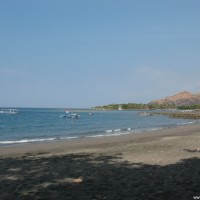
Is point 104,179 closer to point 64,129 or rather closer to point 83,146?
point 83,146

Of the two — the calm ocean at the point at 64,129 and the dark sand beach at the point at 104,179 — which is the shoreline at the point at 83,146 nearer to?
the calm ocean at the point at 64,129

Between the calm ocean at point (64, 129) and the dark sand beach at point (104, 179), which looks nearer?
the dark sand beach at point (104, 179)

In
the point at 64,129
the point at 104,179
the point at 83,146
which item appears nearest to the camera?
the point at 104,179

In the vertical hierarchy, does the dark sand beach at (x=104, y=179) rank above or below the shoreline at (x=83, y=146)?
above

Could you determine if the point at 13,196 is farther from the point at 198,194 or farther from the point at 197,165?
the point at 197,165

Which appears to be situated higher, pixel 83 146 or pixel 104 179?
pixel 104 179

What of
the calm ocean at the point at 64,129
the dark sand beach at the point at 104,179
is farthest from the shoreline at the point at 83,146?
the dark sand beach at the point at 104,179

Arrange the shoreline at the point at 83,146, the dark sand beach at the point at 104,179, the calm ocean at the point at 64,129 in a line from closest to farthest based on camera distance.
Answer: the dark sand beach at the point at 104,179, the shoreline at the point at 83,146, the calm ocean at the point at 64,129

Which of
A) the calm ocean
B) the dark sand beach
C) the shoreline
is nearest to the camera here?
the dark sand beach

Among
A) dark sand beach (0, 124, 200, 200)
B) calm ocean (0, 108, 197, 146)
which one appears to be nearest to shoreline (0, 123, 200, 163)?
calm ocean (0, 108, 197, 146)

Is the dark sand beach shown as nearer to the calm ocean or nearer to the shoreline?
the shoreline

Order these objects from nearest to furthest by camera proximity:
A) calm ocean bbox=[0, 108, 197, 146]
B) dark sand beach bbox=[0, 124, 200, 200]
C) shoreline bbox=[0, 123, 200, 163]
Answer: dark sand beach bbox=[0, 124, 200, 200], shoreline bbox=[0, 123, 200, 163], calm ocean bbox=[0, 108, 197, 146]

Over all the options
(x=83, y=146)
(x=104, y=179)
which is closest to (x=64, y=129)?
Answer: (x=83, y=146)

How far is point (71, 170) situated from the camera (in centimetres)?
1237
